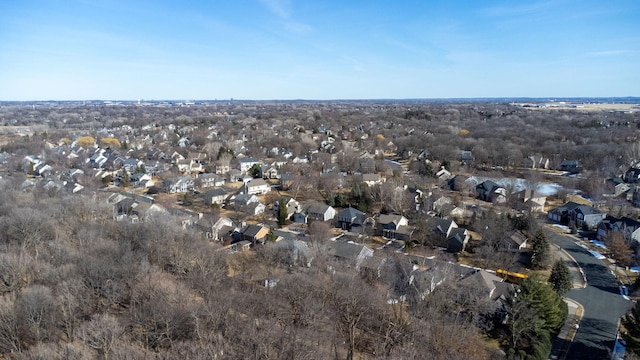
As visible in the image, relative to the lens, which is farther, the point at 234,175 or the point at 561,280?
the point at 234,175

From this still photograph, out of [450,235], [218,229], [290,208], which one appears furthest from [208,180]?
[450,235]

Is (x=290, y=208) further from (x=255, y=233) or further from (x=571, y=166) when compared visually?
(x=571, y=166)

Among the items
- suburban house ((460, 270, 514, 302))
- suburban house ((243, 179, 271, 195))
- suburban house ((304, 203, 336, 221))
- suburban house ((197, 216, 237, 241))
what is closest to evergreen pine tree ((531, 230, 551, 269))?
suburban house ((460, 270, 514, 302))

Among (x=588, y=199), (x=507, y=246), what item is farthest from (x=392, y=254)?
(x=588, y=199)

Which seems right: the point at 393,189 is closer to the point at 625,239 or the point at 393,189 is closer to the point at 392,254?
→ the point at 392,254

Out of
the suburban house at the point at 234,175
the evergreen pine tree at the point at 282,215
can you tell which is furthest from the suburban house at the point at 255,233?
the suburban house at the point at 234,175
